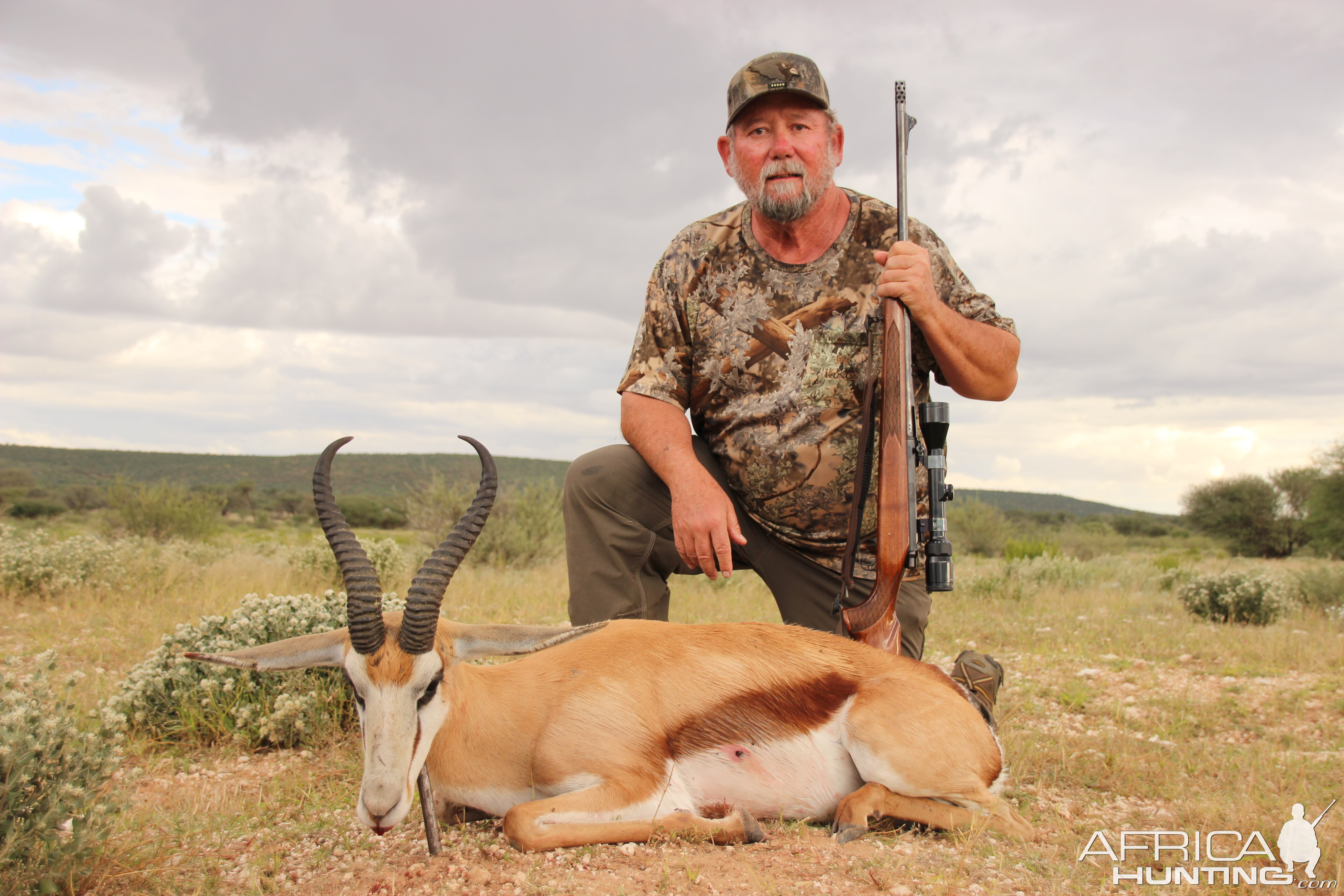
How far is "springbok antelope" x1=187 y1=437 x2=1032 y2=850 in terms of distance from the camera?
127 inches

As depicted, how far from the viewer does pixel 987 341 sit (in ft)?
15.6

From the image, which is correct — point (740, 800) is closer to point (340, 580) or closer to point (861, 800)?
point (861, 800)

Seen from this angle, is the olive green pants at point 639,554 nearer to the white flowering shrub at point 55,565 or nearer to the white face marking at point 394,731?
the white face marking at point 394,731

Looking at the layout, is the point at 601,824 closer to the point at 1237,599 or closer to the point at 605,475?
the point at 605,475

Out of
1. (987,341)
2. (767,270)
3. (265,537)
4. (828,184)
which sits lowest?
(265,537)

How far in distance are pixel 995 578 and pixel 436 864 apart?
11179 millimetres

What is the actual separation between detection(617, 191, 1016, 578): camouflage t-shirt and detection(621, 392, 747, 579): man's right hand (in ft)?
0.98

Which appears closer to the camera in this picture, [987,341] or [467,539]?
[467,539]

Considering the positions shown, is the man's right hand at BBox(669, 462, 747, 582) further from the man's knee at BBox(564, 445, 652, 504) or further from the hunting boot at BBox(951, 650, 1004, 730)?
the hunting boot at BBox(951, 650, 1004, 730)

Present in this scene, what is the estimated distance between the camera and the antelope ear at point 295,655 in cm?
329

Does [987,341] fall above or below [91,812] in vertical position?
above

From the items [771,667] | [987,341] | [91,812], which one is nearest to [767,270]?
[987,341]

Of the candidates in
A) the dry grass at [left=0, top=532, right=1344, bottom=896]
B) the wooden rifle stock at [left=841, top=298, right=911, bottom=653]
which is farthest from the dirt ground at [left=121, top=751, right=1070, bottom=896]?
the wooden rifle stock at [left=841, top=298, right=911, bottom=653]

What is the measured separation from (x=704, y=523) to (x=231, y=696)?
9.98 feet
